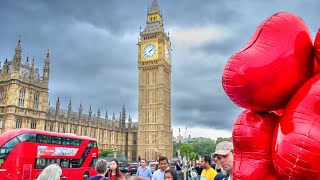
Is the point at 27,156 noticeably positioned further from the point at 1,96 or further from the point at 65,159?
the point at 1,96

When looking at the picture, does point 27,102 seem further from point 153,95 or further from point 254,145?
point 254,145

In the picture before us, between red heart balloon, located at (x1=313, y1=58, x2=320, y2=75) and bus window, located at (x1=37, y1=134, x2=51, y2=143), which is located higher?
bus window, located at (x1=37, y1=134, x2=51, y2=143)

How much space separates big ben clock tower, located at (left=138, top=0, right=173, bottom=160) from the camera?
55.0 metres

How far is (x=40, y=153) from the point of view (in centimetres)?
1508

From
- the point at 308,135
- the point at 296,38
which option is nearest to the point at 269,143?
the point at 308,135

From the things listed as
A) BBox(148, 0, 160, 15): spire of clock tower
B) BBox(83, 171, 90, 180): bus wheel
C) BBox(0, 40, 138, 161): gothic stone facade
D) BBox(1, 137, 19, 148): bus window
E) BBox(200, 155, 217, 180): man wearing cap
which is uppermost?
BBox(148, 0, 160, 15): spire of clock tower

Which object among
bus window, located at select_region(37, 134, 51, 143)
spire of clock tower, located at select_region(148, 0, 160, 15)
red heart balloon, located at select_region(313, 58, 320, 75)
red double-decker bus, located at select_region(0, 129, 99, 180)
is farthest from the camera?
spire of clock tower, located at select_region(148, 0, 160, 15)

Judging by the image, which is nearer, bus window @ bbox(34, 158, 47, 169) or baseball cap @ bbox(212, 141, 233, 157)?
baseball cap @ bbox(212, 141, 233, 157)

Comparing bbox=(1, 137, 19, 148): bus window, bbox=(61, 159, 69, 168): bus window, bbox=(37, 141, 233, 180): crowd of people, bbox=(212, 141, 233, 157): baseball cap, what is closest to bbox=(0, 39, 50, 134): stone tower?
bbox=(61, 159, 69, 168): bus window

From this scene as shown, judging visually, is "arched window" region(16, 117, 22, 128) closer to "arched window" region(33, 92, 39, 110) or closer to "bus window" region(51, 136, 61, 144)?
"arched window" region(33, 92, 39, 110)

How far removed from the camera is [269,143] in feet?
6.10

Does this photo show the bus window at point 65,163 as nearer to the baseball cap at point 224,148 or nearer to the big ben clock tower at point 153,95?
the baseball cap at point 224,148

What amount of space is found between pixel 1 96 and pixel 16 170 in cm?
2601

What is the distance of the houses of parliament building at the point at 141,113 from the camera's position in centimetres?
3938
